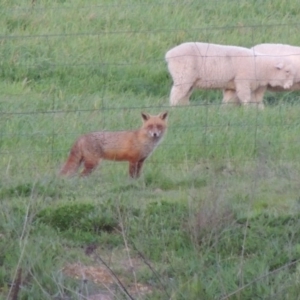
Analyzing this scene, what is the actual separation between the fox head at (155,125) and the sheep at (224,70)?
12.2 ft

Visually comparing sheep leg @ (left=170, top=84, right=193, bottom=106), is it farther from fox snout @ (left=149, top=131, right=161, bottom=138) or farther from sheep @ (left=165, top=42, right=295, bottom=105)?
fox snout @ (left=149, top=131, right=161, bottom=138)

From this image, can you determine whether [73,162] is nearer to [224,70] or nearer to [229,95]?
[224,70]

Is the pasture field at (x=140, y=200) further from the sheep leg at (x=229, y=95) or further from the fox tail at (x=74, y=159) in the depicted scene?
the sheep leg at (x=229, y=95)

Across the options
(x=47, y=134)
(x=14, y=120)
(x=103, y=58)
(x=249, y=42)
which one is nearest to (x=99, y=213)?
(x=47, y=134)

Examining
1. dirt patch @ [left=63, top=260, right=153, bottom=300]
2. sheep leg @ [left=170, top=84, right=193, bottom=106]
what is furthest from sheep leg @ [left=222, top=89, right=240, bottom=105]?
dirt patch @ [left=63, top=260, right=153, bottom=300]

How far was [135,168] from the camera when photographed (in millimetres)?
8461

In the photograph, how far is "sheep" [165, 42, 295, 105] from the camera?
43.8 feet

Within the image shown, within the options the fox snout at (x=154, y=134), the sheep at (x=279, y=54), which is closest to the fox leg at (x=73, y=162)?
the fox snout at (x=154, y=134)

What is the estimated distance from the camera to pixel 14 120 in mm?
10102

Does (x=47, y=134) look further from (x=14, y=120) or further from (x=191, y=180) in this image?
(x=191, y=180)

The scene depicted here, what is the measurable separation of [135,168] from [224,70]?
5.57 m

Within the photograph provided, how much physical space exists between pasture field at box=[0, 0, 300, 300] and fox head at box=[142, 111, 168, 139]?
0.69 feet

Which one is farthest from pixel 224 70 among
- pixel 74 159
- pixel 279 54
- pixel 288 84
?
pixel 74 159

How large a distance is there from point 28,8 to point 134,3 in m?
1.74
